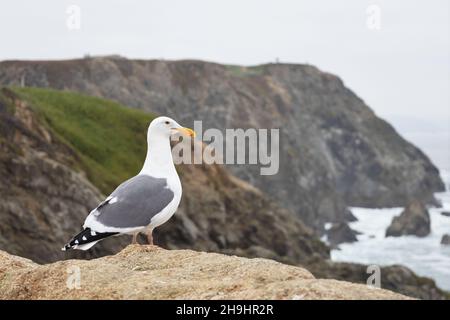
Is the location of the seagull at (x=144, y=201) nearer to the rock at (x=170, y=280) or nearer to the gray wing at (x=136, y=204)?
the gray wing at (x=136, y=204)

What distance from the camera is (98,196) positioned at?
44.8 metres

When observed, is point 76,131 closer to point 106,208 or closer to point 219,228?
point 219,228

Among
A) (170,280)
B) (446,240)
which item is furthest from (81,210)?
(446,240)

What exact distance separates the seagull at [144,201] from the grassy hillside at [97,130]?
37842 mm

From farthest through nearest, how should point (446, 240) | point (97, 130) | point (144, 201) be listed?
point (446, 240) < point (97, 130) < point (144, 201)

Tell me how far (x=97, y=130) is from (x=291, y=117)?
243 ft

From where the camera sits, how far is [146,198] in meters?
11.1

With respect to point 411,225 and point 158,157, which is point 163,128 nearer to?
point 158,157

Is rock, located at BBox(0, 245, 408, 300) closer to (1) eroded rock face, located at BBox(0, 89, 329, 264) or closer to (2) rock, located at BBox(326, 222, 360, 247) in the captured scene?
(1) eroded rock face, located at BBox(0, 89, 329, 264)

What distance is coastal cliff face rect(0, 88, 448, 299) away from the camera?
41625 millimetres

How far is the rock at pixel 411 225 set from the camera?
289 ft

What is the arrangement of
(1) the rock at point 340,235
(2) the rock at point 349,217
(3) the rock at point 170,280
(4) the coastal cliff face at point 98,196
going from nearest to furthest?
(3) the rock at point 170,280
(4) the coastal cliff face at point 98,196
(1) the rock at point 340,235
(2) the rock at point 349,217

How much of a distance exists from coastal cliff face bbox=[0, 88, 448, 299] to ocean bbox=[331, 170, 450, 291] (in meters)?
14.3

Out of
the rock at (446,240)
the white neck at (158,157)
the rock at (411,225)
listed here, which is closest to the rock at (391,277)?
the rock at (446,240)
